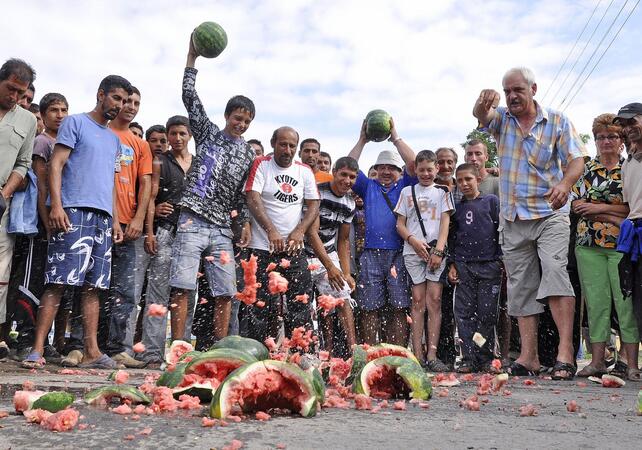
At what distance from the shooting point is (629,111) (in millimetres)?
5328

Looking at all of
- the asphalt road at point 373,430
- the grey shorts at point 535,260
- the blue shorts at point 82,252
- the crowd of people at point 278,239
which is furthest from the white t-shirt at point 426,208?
the asphalt road at point 373,430

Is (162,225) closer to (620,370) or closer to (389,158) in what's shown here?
(389,158)

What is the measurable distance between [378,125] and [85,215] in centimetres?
340

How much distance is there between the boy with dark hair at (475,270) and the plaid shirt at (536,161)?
679 millimetres

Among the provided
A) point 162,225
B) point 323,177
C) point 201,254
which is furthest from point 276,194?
point 323,177

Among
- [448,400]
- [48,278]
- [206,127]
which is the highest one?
[206,127]

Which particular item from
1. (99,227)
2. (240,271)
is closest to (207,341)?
(240,271)

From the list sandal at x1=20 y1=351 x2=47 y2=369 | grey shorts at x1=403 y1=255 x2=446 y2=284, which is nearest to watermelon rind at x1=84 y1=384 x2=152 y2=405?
sandal at x1=20 y1=351 x2=47 y2=369

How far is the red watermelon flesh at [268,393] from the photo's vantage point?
9.23 feet

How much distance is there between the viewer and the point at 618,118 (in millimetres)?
5379

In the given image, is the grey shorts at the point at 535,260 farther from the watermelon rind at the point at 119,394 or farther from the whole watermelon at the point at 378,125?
the watermelon rind at the point at 119,394

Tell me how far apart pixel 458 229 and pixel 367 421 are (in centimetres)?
417

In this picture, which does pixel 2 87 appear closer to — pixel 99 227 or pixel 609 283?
pixel 99 227

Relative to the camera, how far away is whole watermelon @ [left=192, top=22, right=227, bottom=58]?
6055 mm
